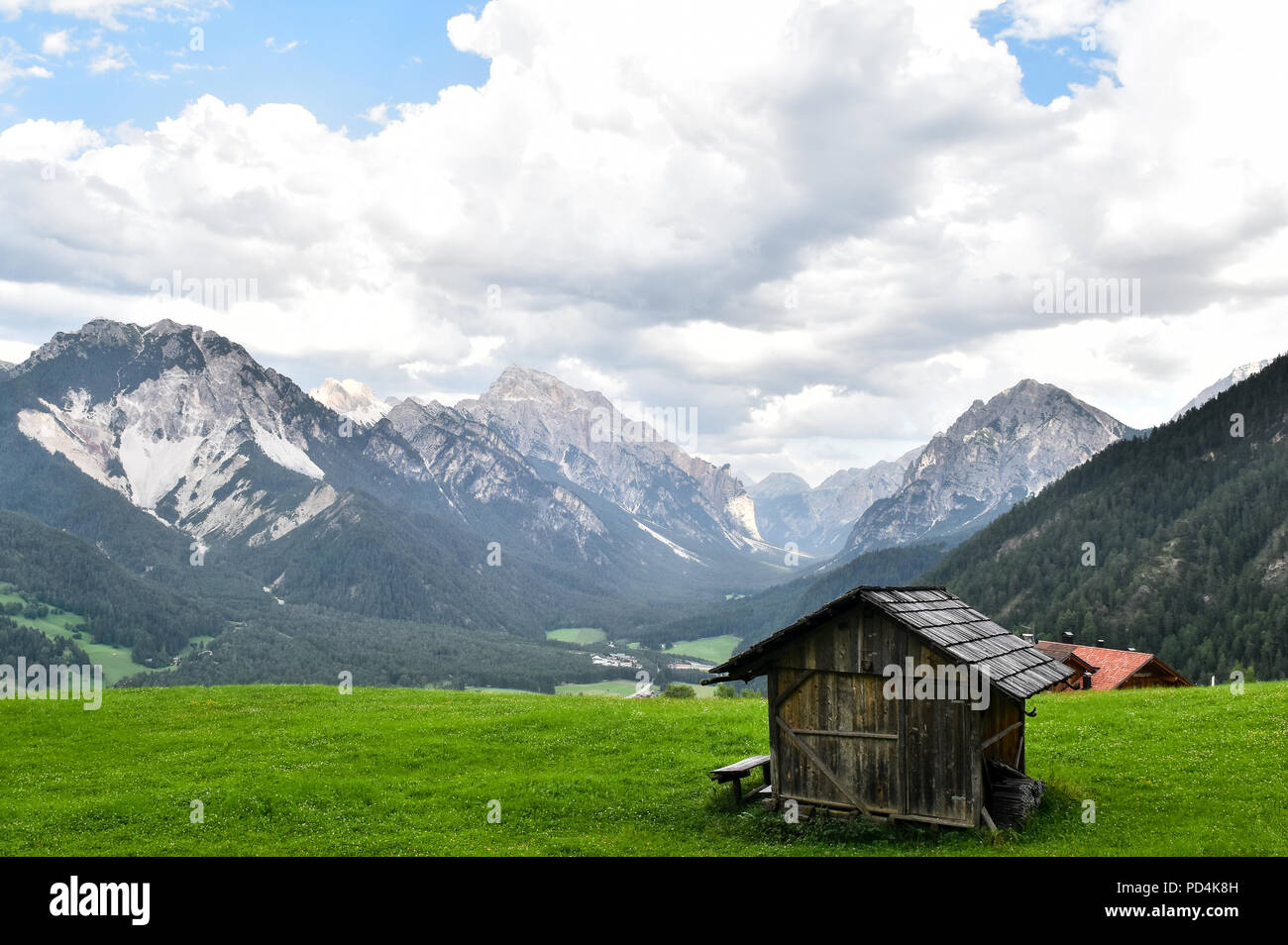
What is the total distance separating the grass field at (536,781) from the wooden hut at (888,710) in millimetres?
1068

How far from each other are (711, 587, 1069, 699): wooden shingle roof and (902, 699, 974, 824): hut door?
5.39ft

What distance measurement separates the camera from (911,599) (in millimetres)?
25250

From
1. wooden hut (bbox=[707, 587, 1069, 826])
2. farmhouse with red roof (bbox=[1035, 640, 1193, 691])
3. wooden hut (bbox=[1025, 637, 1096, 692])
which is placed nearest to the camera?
wooden hut (bbox=[707, 587, 1069, 826])

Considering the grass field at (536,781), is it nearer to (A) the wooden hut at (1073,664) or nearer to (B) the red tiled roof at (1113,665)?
(A) the wooden hut at (1073,664)

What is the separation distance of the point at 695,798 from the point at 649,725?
10643mm

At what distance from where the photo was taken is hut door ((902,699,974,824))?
22094mm

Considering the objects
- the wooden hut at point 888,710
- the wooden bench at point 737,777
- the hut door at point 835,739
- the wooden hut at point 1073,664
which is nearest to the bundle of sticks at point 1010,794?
the wooden hut at point 888,710

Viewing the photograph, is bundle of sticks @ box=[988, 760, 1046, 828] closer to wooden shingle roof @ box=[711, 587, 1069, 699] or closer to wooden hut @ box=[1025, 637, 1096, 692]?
wooden shingle roof @ box=[711, 587, 1069, 699]

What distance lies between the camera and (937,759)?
22.5m

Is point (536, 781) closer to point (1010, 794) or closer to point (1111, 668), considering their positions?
point (1010, 794)

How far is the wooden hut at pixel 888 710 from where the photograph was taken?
22.2 m

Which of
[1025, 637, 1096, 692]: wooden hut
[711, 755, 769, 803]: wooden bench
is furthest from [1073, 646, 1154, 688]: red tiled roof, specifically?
[711, 755, 769, 803]: wooden bench
